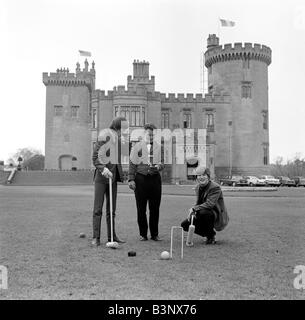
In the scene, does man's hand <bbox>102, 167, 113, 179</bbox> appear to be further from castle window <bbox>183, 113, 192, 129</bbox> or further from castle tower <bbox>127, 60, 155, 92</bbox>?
castle tower <bbox>127, 60, 155, 92</bbox>

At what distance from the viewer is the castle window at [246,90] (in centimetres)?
5878

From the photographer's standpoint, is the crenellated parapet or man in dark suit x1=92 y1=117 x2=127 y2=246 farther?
the crenellated parapet

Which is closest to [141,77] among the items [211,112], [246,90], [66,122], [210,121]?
[211,112]

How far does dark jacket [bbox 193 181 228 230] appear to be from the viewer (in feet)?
26.1

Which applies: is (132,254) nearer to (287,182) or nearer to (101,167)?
(101,167)

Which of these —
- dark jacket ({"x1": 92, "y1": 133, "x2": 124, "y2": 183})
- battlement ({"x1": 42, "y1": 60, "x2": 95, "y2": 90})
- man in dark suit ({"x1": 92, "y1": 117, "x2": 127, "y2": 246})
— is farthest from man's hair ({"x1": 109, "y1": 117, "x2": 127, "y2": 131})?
battlement ({"x1": 42, "y1": 60, "x2": 95, "y2": 90})

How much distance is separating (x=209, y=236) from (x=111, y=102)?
48.4 m

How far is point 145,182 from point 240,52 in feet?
172

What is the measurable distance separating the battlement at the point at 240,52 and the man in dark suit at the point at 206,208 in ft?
172

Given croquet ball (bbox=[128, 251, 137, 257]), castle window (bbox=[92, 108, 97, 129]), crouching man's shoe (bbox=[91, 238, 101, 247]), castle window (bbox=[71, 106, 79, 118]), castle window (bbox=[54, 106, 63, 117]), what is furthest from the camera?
castle window (bbox=[71, 106, 79, 118])

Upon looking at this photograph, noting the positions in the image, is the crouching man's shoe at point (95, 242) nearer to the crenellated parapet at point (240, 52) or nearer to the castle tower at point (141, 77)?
the crenellated parapet at point (240, 52)

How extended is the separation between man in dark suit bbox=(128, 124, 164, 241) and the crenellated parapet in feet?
171

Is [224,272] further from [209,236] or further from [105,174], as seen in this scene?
[105,174]
